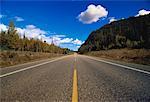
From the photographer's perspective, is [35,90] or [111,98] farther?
[35,90]

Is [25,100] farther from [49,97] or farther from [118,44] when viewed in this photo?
[118,44]

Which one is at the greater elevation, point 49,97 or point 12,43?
point 12,43

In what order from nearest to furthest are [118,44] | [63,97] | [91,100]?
[91,100] → [63,97] → [118,44]

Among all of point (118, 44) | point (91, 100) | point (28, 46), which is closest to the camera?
point (91, 100)

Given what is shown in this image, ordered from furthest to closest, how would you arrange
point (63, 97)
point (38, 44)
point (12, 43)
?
point (38, 44) < point (12, 43) < point (63, 97)

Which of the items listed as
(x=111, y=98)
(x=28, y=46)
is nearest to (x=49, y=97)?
(x=111, y=98)

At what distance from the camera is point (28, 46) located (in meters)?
99.0

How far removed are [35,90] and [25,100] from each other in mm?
1024

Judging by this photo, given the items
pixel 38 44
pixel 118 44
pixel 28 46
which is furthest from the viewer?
pixel 118 44

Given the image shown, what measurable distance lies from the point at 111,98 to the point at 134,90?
1.20 meters

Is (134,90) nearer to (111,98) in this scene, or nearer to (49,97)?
(111,98)

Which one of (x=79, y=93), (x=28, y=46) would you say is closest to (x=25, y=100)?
(x=79, y=93)

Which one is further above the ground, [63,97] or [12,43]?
[12,43]

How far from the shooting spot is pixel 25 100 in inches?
176
